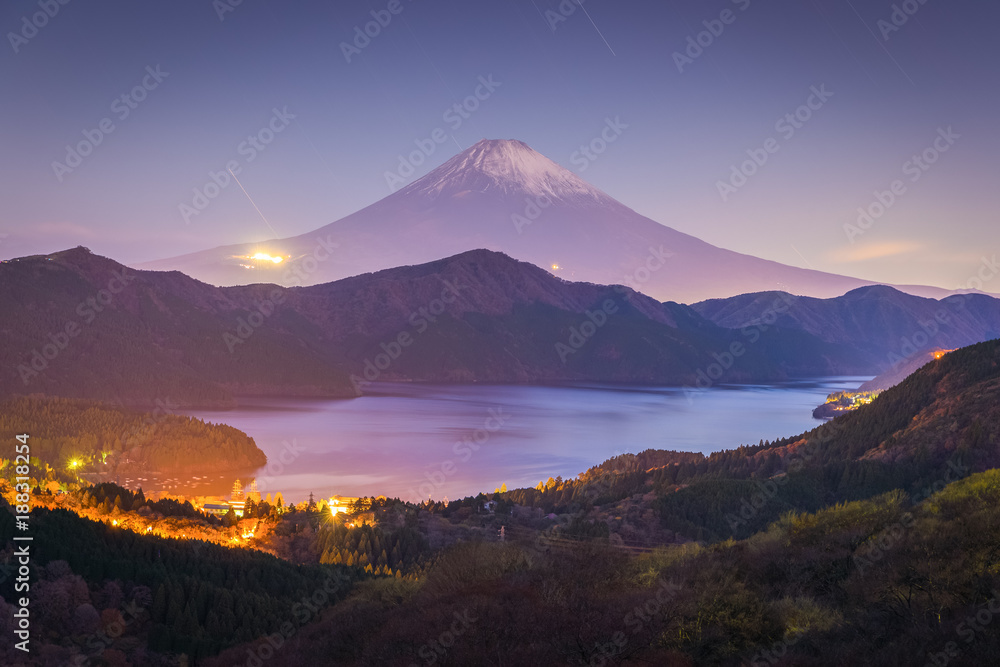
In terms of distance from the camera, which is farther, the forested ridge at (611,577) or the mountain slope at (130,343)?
the mountain slope at (130,343)

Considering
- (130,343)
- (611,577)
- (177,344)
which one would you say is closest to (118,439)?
(611,577)

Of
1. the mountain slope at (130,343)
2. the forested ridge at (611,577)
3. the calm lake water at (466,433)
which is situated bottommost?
the forested ridge at (611,577)

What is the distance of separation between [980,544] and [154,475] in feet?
189

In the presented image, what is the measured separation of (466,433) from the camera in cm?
9481

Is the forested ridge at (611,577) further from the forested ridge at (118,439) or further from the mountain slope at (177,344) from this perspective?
the mountain slope at (177,344)

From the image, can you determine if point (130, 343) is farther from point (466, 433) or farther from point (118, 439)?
point (118, 439)

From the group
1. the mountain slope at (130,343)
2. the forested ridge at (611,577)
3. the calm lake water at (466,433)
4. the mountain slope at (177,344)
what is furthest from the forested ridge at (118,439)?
the forested ridge at (611,577)

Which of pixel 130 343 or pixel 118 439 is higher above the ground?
pixel 130 343

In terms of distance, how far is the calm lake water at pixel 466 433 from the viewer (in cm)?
6173

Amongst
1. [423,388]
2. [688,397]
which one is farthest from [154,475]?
[688,397]

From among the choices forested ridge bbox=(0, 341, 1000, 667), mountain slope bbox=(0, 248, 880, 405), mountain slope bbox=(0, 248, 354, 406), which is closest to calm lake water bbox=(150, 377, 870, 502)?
mountain slope bbox=(0, 248, 354, 406)

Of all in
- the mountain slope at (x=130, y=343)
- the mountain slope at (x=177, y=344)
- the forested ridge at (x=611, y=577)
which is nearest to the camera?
the forested ridge at (x=611, y=577)

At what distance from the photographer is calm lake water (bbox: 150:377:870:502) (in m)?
61.7

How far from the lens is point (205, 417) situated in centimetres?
10206
